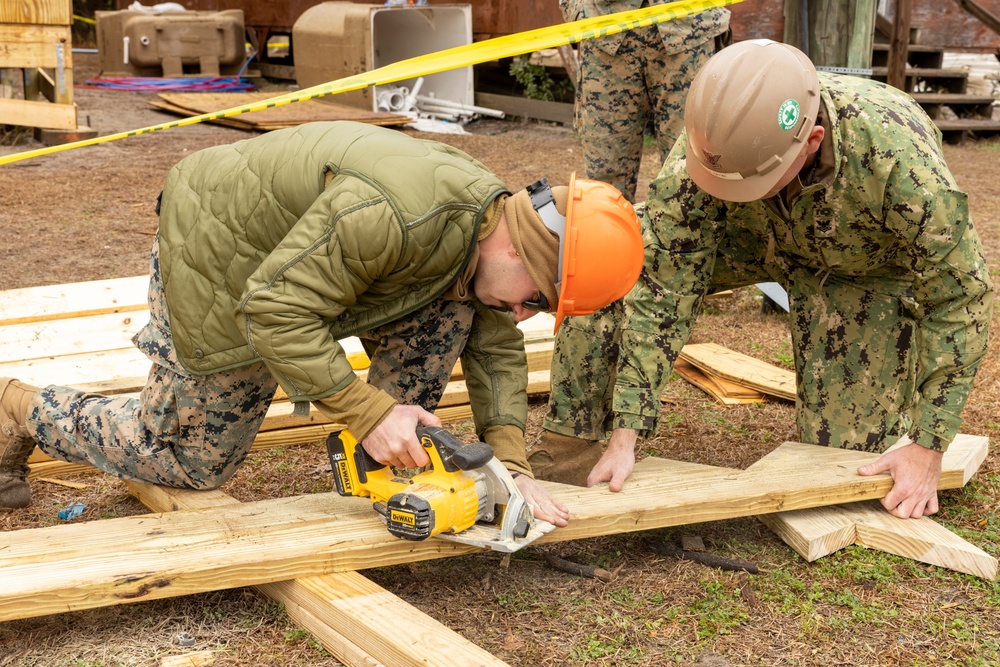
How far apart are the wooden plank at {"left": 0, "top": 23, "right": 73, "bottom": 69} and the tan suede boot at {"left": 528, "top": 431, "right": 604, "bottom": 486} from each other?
23.3ft

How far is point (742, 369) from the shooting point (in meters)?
4.71

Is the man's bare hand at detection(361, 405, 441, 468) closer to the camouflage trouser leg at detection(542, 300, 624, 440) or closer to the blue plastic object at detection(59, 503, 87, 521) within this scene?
the camouflage trouser leg at detection(542, 300, 624, 440)

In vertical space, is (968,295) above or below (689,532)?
→ above

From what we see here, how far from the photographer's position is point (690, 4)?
14.6ft

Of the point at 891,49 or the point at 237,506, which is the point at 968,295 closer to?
the point at 237,506

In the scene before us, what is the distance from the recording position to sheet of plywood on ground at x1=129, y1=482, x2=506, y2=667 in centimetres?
237

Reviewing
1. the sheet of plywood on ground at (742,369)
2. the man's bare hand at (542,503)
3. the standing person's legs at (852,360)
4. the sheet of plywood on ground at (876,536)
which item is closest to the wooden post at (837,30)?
the sheet of plywood on ground at (742,369)

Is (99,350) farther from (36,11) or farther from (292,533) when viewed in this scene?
(36,11)

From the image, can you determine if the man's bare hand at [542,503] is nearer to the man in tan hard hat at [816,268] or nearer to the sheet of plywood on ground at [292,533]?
the sheet of plywood on ground at [292,533]

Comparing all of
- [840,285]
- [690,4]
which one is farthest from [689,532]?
[690,4]

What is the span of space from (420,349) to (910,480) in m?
1.61

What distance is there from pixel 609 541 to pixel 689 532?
0.27 m

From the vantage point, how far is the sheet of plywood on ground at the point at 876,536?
A: 9.92 ft

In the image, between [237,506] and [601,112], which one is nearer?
[237,506]
